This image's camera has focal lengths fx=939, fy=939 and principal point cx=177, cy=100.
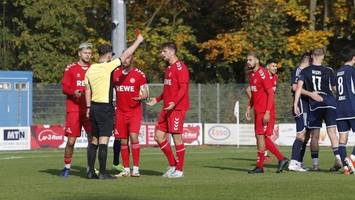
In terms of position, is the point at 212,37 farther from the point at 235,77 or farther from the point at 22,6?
the point at 22,6

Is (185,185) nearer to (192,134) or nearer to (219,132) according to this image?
(192,134)

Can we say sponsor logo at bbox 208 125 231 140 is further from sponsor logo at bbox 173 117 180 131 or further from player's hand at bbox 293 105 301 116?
sponsor logo at bbox 173 117 180 131

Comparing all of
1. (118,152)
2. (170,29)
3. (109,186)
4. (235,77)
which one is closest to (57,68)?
(170,29)

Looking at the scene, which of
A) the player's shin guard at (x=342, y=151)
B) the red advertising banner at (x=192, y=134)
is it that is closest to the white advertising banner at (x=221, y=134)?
the red advertising banner at (x=192, y=134)

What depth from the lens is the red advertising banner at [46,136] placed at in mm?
30688

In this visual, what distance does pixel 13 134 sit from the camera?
30109 mm

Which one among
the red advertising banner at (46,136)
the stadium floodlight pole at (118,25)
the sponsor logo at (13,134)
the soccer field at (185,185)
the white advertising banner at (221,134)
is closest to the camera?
the soccer field at (185,185)

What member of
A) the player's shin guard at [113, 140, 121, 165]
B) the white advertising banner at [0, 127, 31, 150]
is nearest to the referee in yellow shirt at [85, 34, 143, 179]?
the player's shin guard at [113, 140, 121, 165]

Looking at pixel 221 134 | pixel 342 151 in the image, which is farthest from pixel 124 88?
pixel 221 134

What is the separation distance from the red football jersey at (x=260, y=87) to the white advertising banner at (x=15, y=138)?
1493cm

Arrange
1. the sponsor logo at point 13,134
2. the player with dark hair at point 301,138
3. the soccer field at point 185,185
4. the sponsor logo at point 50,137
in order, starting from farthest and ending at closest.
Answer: the sponsor logo at point 50,137 → the sponsor logo at point 13,134 → the player with dark hair at point 301,138 → the soccer field at point 185,185

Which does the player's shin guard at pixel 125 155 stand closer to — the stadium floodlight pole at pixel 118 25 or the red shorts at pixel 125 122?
the red shorts at pixel 125 122

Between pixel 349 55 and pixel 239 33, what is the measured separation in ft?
83.3

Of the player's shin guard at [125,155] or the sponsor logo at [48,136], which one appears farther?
the sponsor logo at [48,136]
